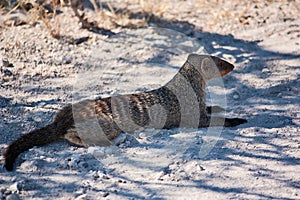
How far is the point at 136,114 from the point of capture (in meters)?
3.15

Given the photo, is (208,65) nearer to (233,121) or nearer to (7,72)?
(233,121)

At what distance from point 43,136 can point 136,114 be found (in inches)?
26.3

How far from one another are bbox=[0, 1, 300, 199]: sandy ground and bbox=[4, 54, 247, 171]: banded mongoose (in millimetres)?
82

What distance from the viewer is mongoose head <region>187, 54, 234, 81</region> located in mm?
3523

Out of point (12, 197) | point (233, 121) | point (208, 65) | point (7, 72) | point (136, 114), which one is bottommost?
point (12, 197)

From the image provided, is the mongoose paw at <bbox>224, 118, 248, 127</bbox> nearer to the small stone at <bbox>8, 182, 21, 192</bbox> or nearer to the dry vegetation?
the small stone at <bbox>8, 182, 21, 192</bbox>

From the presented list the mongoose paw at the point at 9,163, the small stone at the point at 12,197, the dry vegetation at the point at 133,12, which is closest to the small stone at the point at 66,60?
the dry vegetation at the point at 133,12

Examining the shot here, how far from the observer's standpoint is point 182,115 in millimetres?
3404

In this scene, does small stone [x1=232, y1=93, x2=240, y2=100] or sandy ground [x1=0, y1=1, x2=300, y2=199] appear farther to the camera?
small stone [x1=232, y1=93, x2=240, y2=100]

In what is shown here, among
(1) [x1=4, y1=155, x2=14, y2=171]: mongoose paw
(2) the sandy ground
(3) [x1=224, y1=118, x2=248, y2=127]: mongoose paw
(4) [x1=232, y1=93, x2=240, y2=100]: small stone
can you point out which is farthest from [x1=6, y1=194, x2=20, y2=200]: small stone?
(4) [x1=232, y1=93, x2=240, y2=100]: small stone

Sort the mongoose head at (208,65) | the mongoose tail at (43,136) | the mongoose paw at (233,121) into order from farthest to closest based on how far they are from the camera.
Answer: the mongoose head at (208,65) < the mongoose paw at (233,121) < the mongoose tail at (43,136)

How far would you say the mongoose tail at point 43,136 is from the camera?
2.78 metres

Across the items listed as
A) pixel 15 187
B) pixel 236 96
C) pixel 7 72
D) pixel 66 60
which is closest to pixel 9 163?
pixel 15 187

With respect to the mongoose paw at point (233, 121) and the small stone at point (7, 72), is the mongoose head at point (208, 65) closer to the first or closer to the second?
the mongoose paw at point (233, 121)
